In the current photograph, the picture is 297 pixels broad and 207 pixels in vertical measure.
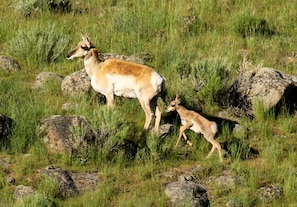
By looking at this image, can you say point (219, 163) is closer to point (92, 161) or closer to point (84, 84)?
point (92, 161)

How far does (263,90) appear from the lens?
42.3 feet

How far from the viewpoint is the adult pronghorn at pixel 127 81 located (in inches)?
464

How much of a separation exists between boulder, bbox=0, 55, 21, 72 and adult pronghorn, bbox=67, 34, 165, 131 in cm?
203

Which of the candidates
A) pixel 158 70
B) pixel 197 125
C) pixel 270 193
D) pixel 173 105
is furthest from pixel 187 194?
pixel 158 70

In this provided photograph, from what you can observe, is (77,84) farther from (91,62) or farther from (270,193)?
(270,193)

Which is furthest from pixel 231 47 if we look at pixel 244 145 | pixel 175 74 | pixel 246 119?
pixel 244 145

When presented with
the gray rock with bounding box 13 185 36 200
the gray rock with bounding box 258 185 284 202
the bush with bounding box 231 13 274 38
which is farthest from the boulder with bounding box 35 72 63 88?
the gray rock with bounding box 258 185 284 202

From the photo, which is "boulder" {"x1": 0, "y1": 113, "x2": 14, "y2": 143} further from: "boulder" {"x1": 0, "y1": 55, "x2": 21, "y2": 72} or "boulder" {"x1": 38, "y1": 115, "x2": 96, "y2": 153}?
"boulder" {"x1": 0, "y1": 55, "x2": 21, "y2": 72}

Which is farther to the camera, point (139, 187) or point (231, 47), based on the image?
point (231, 47)

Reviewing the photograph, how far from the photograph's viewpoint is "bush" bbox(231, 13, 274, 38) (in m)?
16.3

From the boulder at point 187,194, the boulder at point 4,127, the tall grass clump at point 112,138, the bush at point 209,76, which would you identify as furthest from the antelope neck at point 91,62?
the boulder at point 187,194

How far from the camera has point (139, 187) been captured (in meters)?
10.6

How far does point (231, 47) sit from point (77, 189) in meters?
6.16

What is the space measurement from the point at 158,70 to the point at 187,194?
15.7 feet
